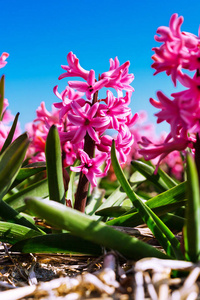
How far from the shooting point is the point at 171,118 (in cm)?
107

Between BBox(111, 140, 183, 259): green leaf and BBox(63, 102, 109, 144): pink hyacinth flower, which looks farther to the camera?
Result: BBox(63, 102, 109, 144): pink hyacinth flower

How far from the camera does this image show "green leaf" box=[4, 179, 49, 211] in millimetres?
1861

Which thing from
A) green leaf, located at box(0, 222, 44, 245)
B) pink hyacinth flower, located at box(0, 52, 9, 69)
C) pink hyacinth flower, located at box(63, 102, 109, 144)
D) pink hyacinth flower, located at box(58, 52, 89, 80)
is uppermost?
pink hyacinth flower, located at box(0, 52, 9, 69)

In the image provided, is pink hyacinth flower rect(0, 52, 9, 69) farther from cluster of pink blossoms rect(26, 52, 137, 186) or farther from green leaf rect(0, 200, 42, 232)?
green leaf rect(0, 200, 42, 232)

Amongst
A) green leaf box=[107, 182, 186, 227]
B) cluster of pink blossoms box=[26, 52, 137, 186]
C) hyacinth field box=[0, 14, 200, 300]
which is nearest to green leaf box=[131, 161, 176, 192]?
hyacinth field box=[0, 14, 200, 300]

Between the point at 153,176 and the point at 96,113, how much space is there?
1.88ft

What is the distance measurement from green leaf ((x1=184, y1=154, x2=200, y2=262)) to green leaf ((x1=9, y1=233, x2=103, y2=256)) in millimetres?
373

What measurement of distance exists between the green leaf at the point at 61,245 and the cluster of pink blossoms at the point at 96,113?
29 cm

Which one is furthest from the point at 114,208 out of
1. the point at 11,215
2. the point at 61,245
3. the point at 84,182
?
the point at 11,215

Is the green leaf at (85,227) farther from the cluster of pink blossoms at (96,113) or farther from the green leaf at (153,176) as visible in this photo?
the green leaf at (153,176)

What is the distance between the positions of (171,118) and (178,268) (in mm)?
445

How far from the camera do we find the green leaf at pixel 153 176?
1.76 m

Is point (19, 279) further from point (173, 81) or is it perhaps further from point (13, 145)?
point (173, 81)

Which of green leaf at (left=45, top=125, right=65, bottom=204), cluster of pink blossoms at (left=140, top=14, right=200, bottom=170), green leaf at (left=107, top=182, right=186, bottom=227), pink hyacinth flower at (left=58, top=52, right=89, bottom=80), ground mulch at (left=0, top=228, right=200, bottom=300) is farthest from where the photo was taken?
pink hyacinth flower at (left=58, top=52, right=89, bottom=80)
